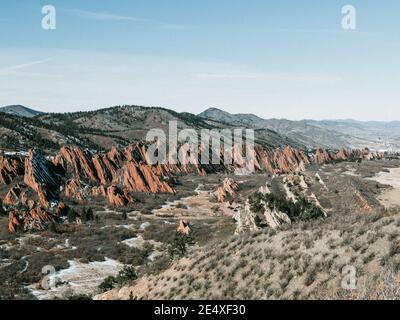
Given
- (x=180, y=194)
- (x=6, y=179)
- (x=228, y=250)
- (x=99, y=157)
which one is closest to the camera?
(x=228, y=250)

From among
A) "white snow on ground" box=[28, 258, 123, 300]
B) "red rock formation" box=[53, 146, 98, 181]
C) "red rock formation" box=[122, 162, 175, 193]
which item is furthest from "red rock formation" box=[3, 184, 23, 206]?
"white snow on ground" box=[28, 258, 123, 300]

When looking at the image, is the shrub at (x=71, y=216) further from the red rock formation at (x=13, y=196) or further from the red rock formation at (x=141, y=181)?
the red rock formation at (x=141, y=181)

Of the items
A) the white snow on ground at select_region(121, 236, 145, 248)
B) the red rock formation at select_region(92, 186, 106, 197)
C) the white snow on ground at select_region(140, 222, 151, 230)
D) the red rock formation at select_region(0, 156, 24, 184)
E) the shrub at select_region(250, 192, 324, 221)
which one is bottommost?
the white snow on ground at select_region(121, 236, 145, 248)

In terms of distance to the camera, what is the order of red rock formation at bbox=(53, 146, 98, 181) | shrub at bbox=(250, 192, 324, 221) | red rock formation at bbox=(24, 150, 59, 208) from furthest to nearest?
1. red rock formation at bbox=(53, 146, 98, 181)
2. red rock formation at bbox=(24, 150, 59, 208)
3. shrub at bbox=(250, 192, 324, 221)

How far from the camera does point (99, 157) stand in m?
102

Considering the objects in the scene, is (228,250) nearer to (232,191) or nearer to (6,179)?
(232,191)

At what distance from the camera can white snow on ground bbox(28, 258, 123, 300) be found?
32906 mm

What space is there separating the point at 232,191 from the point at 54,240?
44.3 metres

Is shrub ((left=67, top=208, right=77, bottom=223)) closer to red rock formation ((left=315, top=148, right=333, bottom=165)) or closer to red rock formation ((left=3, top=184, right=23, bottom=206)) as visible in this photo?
red rock formation ((left=3, top=184, right=23, bottom=206))

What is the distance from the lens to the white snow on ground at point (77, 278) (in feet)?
108

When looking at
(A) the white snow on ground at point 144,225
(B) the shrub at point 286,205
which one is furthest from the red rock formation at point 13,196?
(B) the shrub at point 286,205

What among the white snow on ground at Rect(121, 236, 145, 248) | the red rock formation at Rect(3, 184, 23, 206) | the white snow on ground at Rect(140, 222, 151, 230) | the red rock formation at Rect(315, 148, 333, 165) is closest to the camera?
the white snow on ground at Rect(121, 236, 145, 248)
